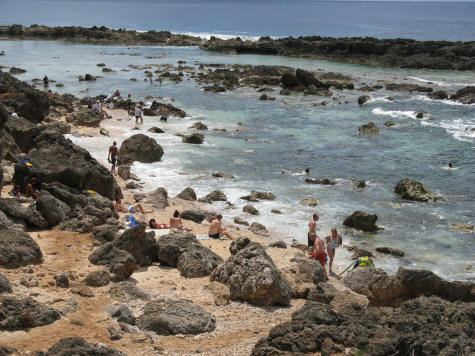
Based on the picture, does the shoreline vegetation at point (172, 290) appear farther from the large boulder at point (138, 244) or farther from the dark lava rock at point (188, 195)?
the dark lava rock at point (188, 195)

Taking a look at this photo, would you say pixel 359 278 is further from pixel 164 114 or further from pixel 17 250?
pixel 164 114

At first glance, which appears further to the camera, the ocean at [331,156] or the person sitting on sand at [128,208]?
the ocean at [331,156]

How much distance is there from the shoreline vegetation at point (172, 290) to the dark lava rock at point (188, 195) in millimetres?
1626

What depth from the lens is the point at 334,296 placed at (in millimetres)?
11820

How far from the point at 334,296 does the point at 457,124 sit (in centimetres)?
3139

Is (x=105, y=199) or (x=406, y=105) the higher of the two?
(x=406, y=105)

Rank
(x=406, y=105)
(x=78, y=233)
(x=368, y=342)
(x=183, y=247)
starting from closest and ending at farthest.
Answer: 1. (x=368, y=342)
2. (x=183, y=247)
3. (x=78, y=233)
4. (x=406, y=105)

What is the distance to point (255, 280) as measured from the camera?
11.7 meters

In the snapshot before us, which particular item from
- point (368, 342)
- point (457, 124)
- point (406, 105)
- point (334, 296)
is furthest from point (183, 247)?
point (406, 105)

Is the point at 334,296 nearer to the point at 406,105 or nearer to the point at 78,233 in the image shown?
the point at 78,233

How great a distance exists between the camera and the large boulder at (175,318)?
389 inches

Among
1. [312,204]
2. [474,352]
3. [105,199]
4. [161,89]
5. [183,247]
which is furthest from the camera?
[161,89]

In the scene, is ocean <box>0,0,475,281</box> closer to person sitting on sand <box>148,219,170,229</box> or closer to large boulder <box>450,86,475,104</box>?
large boulder <box>450,86,475,104</box>

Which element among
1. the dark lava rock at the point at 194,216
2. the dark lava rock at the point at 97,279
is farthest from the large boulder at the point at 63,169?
the dark lava rock at the point at 97,279
